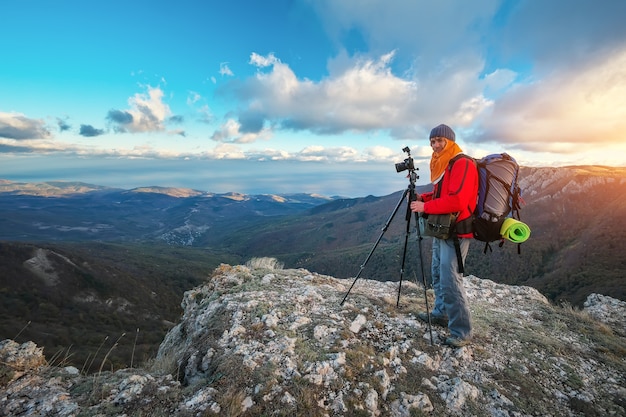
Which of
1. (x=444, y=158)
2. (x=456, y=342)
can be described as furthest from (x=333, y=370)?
(x=444, y=158)

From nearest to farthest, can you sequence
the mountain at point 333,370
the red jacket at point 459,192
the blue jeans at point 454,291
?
the mountain at point 333,370 → the red jacket at point 459,192 → the blue jeans at point 454,291

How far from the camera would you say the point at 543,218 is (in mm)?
91750

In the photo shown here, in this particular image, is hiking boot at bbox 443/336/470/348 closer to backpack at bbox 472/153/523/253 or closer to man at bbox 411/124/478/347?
man at bbox 411/124/478/347

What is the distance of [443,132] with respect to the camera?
18.6ft

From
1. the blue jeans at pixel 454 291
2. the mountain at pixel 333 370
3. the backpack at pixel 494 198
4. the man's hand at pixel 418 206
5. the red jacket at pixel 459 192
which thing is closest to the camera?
the mountain at pixel 333 370

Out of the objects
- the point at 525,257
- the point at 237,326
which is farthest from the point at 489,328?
the point at 525,257

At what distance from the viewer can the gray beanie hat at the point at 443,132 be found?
18.6 ft

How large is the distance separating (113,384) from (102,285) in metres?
99.3

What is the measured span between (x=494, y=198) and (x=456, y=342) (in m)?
2.70

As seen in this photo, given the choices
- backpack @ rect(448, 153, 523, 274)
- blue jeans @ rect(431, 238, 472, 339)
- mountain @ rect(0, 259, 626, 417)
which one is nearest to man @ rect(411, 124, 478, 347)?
blue jeans @ rect(431, 238, 472, 339)

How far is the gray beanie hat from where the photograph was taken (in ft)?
18.6

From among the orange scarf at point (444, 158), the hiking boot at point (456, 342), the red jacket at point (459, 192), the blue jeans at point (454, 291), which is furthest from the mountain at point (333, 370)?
the orange scarf at point (444, 158)

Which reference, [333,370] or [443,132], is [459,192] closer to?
[443,132]

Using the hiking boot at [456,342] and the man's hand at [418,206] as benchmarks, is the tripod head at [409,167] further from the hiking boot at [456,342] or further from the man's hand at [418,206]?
the hiking boot at [456,342]
